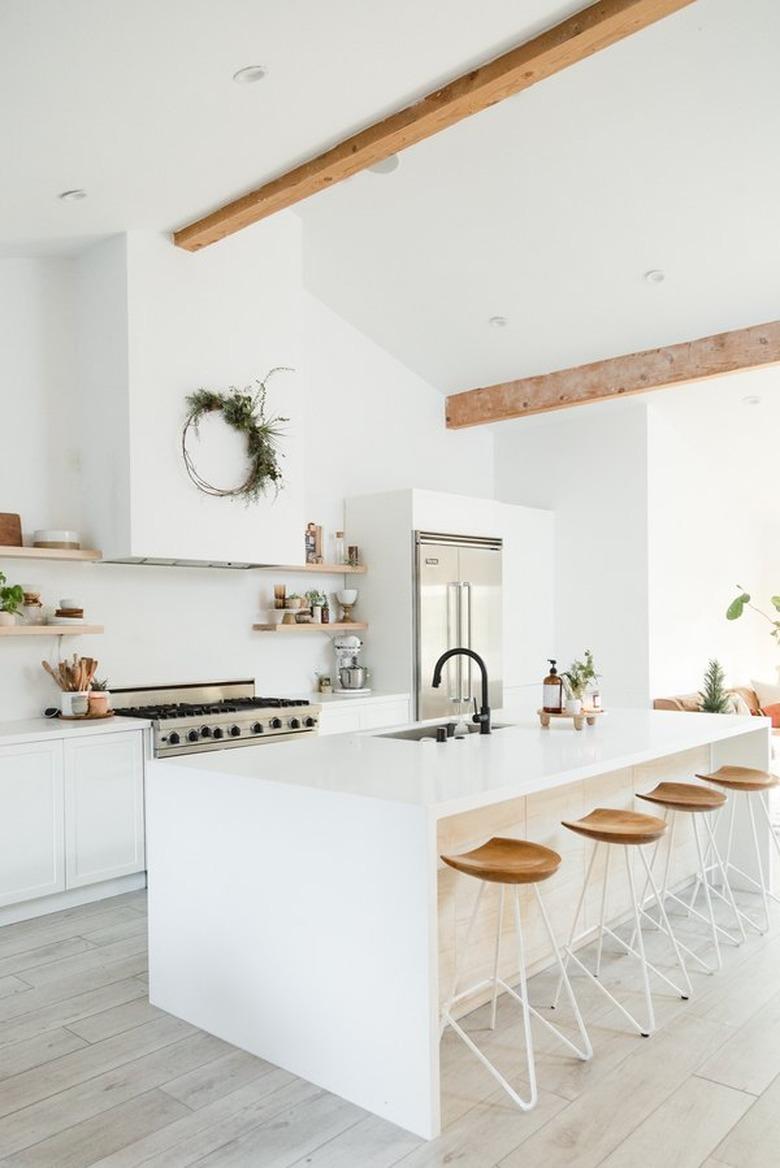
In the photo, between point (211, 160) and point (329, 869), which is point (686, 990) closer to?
point (329, 869)

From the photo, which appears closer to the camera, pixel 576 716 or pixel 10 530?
pixel 576 716

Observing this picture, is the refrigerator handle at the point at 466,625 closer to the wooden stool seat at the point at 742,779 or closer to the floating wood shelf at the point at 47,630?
the wooden stool seat at the point at 742,779

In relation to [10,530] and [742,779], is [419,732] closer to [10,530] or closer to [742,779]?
[742,779]

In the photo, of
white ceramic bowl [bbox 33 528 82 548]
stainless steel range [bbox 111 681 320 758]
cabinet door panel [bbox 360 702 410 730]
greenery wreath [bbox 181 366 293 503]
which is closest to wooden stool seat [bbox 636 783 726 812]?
stainless steel range [bbox 111 681 320 758]

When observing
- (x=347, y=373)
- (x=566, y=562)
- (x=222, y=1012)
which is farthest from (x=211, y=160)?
(x=566, y=562)

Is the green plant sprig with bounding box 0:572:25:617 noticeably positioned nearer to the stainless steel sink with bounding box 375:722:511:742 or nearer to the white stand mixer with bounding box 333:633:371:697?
the stainless steel sink with bounding box 375:722:511:742

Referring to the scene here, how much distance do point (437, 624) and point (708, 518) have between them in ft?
10.6

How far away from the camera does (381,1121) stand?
7.62 ft

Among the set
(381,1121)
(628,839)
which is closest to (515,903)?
(628,839)

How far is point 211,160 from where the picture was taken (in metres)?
3.82

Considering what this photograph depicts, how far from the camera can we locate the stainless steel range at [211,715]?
14.6 ft

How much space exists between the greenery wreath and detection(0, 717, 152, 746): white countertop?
129 centimetres

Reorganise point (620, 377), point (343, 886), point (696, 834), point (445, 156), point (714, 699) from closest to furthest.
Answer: point (343, 886) → point (696, 834) → point (445, 156) → point (620, 377) → point (714, 699)

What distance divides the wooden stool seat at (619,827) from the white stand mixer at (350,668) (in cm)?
285
